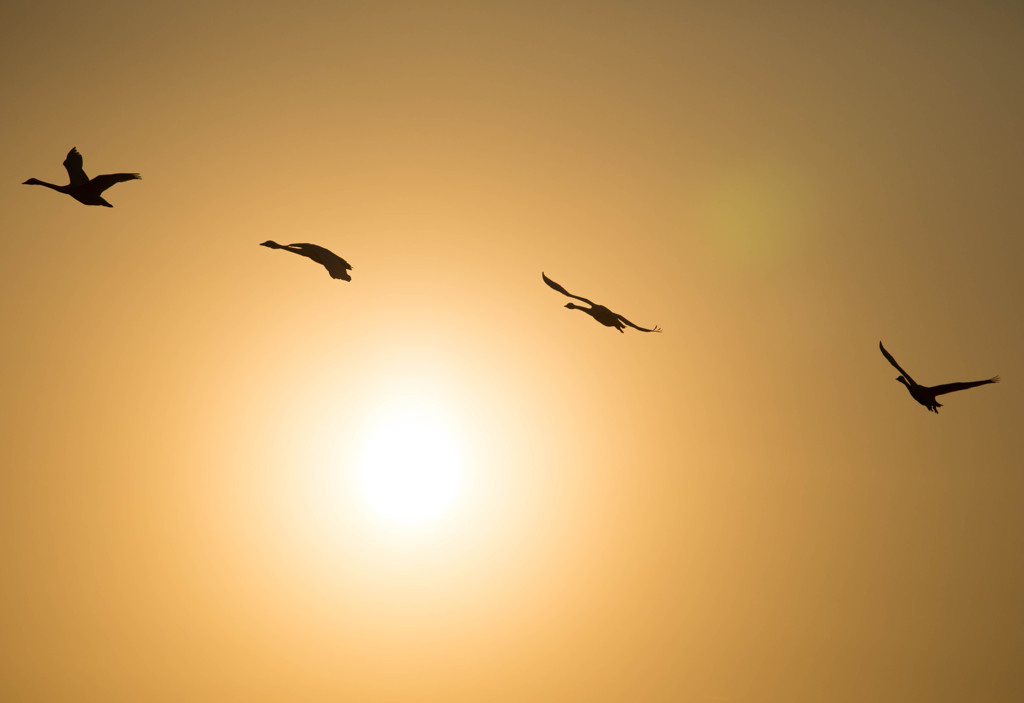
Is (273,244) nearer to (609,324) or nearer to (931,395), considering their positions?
(609,324)

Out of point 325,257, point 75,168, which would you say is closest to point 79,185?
point 75,168

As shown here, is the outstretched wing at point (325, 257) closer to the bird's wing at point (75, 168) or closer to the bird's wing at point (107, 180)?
the bird's wing at point (107, 180)

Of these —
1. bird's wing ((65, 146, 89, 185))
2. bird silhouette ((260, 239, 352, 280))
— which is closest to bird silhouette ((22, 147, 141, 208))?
bird's wing ((65, 146, 89, 185))

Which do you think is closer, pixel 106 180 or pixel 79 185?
pixel 106 180

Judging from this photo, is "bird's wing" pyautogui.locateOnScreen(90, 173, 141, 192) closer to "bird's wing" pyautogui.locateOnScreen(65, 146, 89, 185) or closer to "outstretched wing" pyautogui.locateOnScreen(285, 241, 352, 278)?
"bird's wing" pyautogui.locateOnScreen(65, 146, 89, 185)

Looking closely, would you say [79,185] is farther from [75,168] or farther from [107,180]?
[107,180]

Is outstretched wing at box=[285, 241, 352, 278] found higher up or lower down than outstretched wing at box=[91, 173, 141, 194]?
lower down

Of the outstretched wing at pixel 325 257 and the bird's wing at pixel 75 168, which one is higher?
the bird's wing at pixel 75 168

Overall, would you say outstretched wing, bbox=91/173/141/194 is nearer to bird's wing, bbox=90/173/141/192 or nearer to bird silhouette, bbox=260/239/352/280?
bird's wing, bbox=90/173/141/192

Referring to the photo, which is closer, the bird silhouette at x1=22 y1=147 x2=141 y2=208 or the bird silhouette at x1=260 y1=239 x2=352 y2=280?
the bird silhouette at x1=260 y1=239 x2=352 y2=280

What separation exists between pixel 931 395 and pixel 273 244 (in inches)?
507

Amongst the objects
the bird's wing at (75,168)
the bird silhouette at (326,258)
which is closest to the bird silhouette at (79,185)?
the bird's wing at (75,168)

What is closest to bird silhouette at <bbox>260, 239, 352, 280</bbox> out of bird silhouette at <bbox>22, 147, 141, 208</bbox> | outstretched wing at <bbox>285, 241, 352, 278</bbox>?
outstretched wing at <bbox>285, 241, 352, 278</bbox>

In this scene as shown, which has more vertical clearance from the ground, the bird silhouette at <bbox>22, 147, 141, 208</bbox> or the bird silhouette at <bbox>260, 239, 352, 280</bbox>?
the bird silhouette at <bbox>22, 147, 141, 208</bbox>
